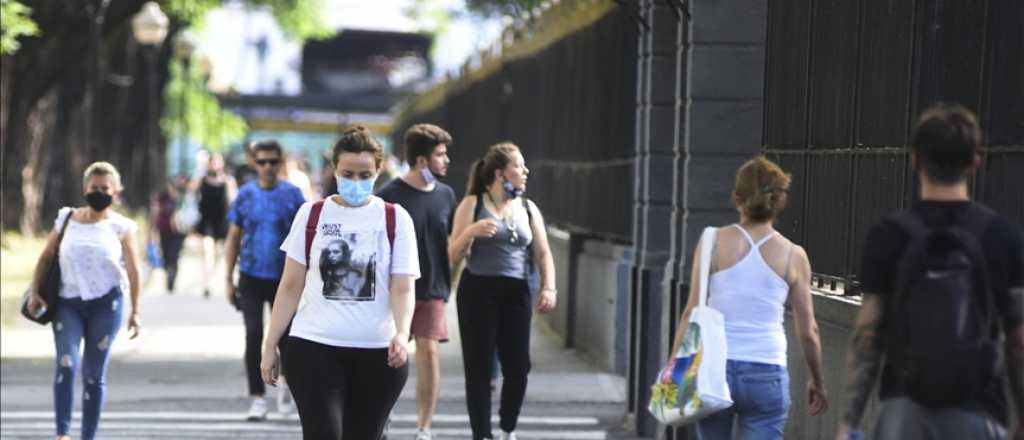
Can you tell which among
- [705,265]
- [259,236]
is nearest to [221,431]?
[259,236]

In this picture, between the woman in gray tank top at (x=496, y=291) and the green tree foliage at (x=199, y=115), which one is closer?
the woman in gray tank top at (x=496, y=291)

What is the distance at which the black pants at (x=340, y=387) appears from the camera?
8.20m

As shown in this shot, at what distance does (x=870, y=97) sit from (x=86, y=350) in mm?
4289

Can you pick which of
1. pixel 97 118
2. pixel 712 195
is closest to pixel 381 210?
pixel 712 195

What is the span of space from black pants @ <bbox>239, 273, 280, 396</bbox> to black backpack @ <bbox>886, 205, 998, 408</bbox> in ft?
25.6

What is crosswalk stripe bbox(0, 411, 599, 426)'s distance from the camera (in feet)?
45.3

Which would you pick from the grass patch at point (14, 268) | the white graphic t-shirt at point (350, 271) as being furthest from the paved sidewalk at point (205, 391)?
the white graphic t-shirt at point (350, 271)

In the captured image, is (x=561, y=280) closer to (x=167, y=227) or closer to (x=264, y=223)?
(x=264, y=223)

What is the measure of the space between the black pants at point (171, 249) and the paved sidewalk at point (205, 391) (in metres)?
5.00

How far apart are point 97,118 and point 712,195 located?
35747 millimetres

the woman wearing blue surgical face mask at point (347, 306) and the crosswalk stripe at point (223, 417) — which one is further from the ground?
the woman wearing blue surgical face mask at point (347, 306)

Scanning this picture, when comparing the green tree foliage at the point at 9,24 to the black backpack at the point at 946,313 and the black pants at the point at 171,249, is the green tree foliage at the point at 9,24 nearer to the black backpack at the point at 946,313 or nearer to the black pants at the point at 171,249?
the black pants at the point at 171,249

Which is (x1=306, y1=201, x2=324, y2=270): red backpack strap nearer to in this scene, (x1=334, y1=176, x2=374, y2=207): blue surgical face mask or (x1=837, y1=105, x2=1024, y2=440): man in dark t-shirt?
(x1=334, y1=176, x2=374, y2=207): blue surgical face mask

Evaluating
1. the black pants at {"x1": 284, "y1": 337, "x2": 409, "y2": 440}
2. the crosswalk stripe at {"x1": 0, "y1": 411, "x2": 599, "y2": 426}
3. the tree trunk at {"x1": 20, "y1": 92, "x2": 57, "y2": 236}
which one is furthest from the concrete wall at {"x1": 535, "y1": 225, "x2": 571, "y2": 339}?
the tree trunk at {"x1": 20, "y1": 92, "x2": 57, "y2": 236}
